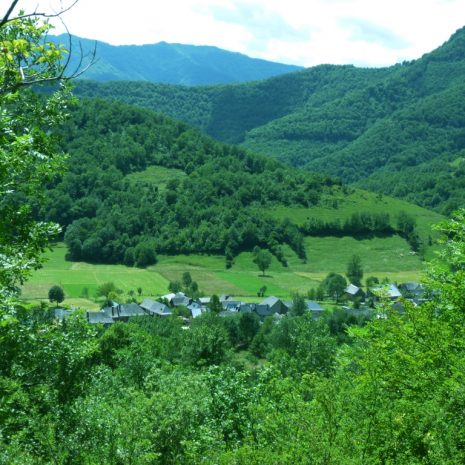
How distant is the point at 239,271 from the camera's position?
129125mm

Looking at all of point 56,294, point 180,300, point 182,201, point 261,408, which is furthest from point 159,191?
point 261,408

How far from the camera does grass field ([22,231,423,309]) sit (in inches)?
4154

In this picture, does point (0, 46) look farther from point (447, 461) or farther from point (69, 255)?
point (69, 255)

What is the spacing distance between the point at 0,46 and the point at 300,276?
4656 inches

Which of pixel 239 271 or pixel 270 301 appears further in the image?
pixel 239 271

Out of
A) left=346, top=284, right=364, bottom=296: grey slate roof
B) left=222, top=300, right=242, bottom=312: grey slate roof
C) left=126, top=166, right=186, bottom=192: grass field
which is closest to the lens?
left=222, top=300, right=242, bottom=312: grey slate roof

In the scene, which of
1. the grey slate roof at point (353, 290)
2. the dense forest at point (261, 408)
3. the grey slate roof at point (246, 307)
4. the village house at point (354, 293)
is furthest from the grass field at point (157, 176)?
the dense forest at point (261, 408)

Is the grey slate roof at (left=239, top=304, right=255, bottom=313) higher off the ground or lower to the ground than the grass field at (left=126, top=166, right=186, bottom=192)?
lower

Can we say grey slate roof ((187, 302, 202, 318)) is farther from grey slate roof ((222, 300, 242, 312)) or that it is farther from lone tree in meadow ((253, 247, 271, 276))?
lone tree in meadow ((253, 247, 271, 276))

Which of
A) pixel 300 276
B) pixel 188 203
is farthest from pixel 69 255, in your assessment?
pixel 300 276

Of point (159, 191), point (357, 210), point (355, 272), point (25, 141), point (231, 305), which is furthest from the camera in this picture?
point (159, 191)

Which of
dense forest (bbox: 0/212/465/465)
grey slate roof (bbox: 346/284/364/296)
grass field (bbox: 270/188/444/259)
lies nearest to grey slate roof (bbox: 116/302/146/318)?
grey slate roof (bbox: 346/284/364/296)

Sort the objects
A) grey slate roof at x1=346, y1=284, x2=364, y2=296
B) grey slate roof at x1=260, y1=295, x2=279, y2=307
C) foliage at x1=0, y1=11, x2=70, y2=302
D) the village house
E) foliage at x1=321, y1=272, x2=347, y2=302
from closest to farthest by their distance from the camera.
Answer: foliage at x1=0, y1=11, x2=70, y2=302
grey slate roof at x1=260, y1=295, x2=279, y2=307
foliage at x1=321, y1=272, x2=347, y2=302
the village house
grey slate roof at x1=346, y1=284, x2=364, y2=296

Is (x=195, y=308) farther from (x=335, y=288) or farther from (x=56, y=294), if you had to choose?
(x=335, y=288)
